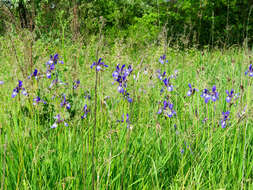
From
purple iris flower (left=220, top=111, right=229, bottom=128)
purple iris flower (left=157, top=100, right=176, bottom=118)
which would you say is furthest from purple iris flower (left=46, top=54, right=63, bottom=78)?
purple iris flower (left=220, top=111, right=229, bottom=128)

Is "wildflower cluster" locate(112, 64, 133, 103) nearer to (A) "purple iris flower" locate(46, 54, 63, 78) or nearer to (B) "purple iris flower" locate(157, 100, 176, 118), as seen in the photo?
(B) "purple iris flower" locate(157, 100, 176, 118)

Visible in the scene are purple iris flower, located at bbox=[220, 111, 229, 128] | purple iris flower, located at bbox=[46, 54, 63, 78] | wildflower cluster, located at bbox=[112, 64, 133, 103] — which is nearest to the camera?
purple iris flower, located at bbox=[220, 111, 229, 128]

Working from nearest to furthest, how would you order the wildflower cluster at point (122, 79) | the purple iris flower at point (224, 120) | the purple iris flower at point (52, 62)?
1. the purple iris flower at point (224, 120)
2. the wildflower cluster at point (122, 79)
3. the purple iris flower at point (52, 62)

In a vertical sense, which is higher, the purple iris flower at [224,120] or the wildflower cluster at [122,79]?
the wildflower cluster at [122,79]

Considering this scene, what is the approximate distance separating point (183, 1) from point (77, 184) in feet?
39.3

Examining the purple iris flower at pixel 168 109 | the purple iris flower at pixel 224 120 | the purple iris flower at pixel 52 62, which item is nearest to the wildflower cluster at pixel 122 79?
the purple iris flower at pixel 168 109

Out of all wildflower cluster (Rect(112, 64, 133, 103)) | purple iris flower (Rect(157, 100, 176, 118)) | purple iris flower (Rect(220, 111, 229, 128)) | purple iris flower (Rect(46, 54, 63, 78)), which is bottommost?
purple iris flower (Rect(220, 111, 229, 128))

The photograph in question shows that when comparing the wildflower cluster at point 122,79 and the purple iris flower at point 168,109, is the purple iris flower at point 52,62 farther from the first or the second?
→ the purple iris flower at point 168,109

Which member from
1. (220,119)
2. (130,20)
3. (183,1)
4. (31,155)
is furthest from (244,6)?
(31,155)

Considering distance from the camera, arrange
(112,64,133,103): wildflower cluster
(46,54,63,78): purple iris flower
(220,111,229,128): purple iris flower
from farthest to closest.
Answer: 1. (46,54,63,78): purple iris flower
2. (112,64,133,103): wildflower cluster
3. (220,111,229,128): purple iris flower

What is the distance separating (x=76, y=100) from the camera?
190 cm

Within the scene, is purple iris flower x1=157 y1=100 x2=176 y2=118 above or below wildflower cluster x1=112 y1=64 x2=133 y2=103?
below

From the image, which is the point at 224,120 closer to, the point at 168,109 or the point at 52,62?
the point at 168,109

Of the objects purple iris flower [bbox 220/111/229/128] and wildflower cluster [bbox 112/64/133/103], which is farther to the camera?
wildflower cluster [bbox 112/64/133/103]
